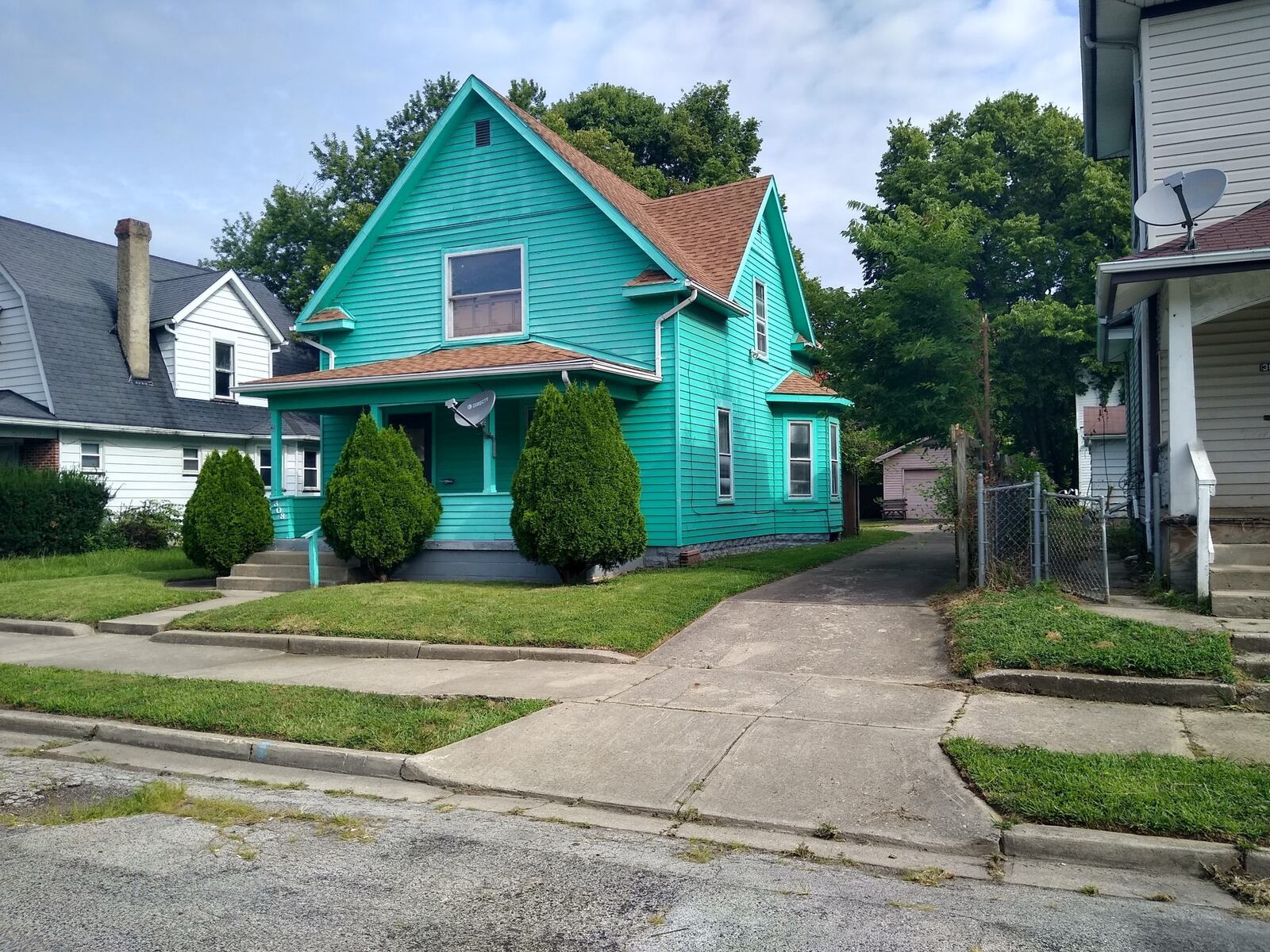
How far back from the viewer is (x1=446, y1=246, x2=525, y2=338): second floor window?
17.3 meters

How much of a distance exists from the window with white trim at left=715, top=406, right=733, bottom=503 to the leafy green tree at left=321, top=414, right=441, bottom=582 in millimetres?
5580

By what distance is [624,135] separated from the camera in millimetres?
37438

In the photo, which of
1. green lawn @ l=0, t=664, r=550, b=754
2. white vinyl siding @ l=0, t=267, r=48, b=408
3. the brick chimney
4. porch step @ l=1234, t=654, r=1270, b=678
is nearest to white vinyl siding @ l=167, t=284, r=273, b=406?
the brick chimney

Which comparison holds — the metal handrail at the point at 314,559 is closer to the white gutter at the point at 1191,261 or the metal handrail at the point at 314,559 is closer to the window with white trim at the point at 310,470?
the white gutter at the point at 1191,261

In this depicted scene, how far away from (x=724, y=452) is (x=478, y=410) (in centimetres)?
526

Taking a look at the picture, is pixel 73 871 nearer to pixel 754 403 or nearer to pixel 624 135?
pixel 754 403

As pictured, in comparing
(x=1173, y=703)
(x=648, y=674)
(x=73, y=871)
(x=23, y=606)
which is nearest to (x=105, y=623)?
(x=23, y=606)

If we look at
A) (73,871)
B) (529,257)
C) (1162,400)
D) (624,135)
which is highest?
(624,135)

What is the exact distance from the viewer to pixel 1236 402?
464 inches

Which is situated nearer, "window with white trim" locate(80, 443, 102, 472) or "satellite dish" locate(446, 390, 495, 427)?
"satellite dish" locate(446, 390, 495, 427)

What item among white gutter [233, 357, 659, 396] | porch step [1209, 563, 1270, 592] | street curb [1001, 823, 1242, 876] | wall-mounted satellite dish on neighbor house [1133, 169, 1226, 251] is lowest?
street curb [1001, 823, 1242, 876]

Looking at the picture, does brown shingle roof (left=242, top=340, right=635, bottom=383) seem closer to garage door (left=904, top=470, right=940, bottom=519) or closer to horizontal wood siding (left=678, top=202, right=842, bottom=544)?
horizontal wood siding (left=678, top=202, right=842, bottom=544)

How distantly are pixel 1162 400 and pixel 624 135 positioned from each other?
29684 millimetres

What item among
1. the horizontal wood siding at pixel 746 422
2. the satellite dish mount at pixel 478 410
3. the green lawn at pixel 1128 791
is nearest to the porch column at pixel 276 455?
the satellite dish mount at pixel 478 410
